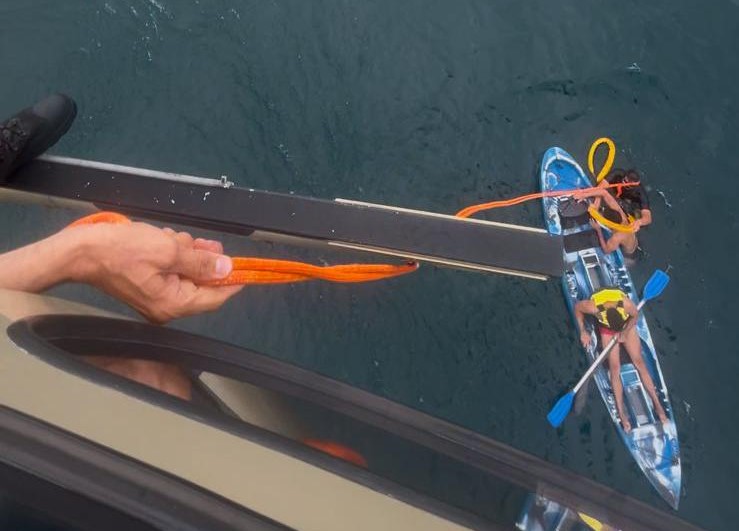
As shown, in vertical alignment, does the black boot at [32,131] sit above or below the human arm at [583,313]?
below

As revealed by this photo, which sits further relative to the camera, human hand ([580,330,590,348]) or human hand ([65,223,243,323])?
human hand ([580,330,590,348])

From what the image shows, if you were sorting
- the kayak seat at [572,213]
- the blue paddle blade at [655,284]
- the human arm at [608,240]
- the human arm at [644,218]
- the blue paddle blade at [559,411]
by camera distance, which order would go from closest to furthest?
the blue paddle blade at [559,411]
the blue paddle blade at [655,284]
the human arm at [644,218]
the human arm at [608,240]
the kayak seat at [572,213]

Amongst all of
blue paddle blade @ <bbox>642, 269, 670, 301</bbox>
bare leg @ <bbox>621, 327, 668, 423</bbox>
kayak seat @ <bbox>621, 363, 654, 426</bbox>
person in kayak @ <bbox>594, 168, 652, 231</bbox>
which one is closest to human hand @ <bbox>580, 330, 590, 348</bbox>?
bare leg @ <bbox>621, 327, 668, 423</bbox>

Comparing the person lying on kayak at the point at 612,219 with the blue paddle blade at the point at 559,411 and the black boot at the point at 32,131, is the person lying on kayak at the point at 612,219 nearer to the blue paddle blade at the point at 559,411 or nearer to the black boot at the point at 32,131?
the blue paddle blade at the point at 559,411

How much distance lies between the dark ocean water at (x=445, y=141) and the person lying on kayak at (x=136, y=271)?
5.76 ft

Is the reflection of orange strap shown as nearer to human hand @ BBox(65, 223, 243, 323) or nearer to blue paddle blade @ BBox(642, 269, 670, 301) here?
human hand @ BBox(65, 223, 243, 323)

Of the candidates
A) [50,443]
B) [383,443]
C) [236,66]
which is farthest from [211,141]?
[50,443]

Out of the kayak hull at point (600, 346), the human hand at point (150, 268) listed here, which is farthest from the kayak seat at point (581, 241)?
the human hand at point (150, 268)

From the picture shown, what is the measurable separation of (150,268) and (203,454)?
103cm

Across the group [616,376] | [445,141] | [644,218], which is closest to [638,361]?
[616,376]

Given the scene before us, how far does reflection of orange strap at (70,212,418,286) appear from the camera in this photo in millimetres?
2457

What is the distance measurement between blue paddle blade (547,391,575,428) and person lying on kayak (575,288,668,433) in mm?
541

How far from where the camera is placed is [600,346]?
15.7ft

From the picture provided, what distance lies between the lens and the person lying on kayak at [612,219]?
508 centimetres
